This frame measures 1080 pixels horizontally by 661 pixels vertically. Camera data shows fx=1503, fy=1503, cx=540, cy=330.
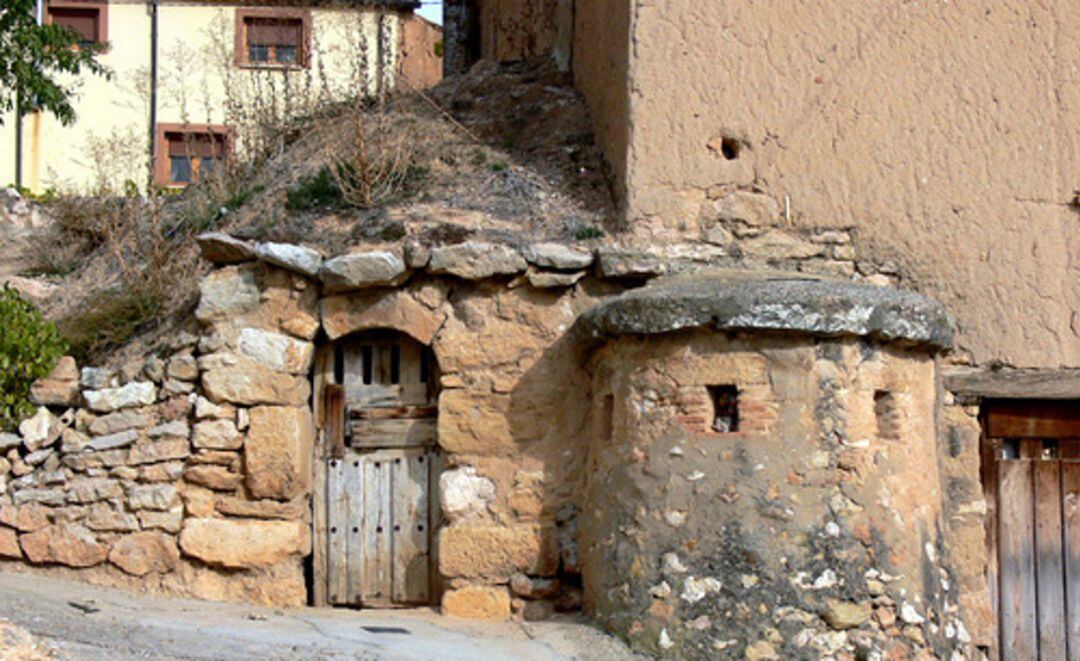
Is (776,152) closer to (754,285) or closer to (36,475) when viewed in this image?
(754,285)

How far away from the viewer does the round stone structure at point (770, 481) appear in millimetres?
7500

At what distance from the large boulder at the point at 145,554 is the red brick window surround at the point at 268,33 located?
12.5m

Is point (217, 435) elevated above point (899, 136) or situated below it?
below

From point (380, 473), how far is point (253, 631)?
5.47 feet

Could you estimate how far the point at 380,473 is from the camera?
9.06 m

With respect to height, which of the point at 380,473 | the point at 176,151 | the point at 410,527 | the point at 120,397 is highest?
the point at 176,151

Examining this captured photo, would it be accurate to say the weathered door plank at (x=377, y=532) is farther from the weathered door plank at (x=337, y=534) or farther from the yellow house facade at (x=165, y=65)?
the yellow house facade at (x=165, y=65)

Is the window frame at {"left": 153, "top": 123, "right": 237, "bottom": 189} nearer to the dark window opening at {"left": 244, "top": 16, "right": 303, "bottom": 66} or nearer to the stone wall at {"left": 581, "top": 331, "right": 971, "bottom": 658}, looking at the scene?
the dark window opening at {"left": 244, "top": 16, "right": 303, "bottom": 66}

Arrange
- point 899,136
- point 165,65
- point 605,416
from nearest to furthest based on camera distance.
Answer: point 605,416
point 899,136
point 165,65

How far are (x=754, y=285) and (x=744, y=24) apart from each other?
215cm

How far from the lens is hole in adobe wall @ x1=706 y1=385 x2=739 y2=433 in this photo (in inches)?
306

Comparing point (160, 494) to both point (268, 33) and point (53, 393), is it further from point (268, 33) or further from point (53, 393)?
point (268, 33)

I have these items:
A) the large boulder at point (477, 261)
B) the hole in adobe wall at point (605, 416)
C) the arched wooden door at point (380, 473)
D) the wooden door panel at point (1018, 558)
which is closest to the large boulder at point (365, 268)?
the large boulder at point (477, 261)

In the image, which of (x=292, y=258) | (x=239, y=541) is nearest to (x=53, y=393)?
(x=239, y=541)
